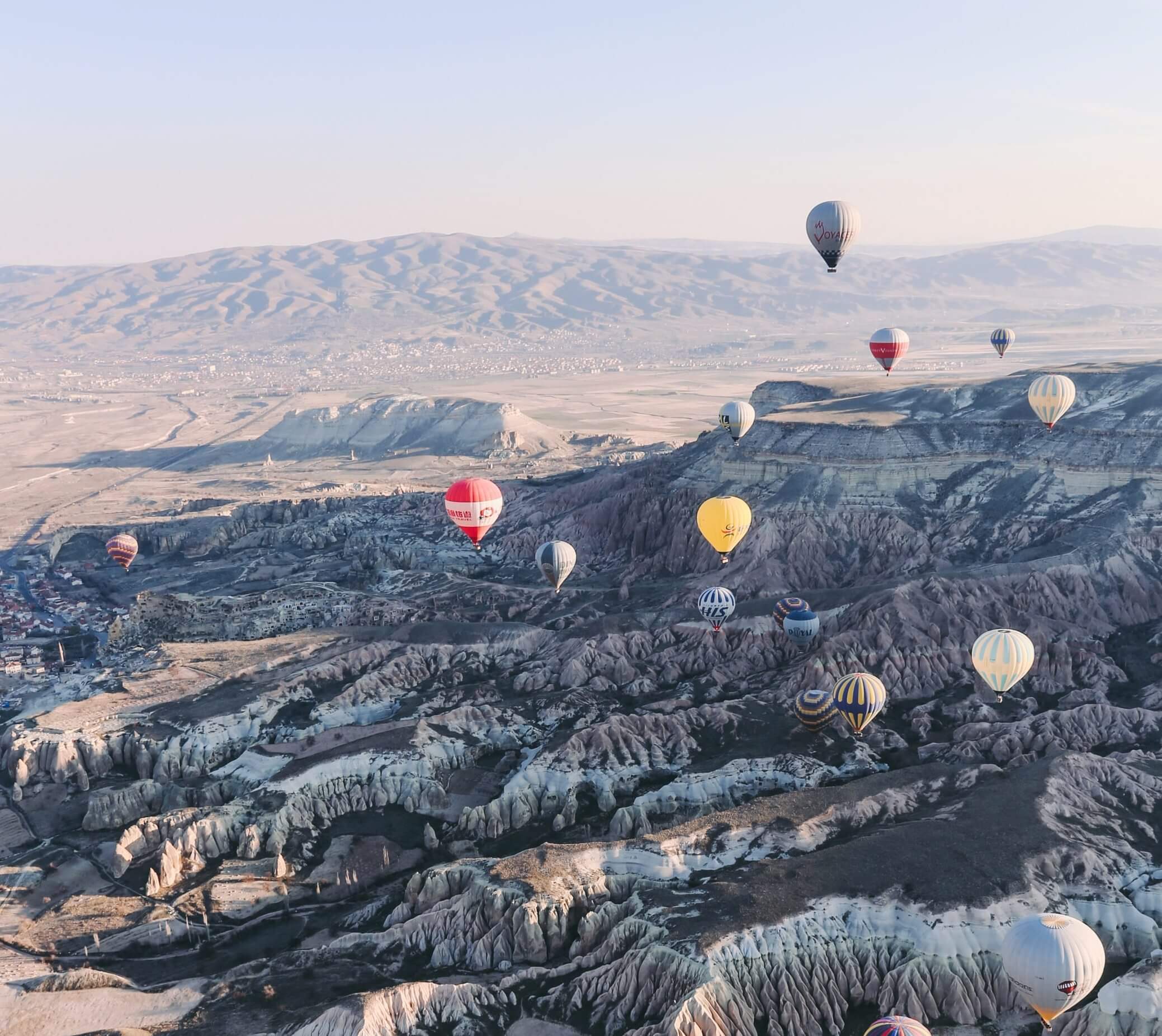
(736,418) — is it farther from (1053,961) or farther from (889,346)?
(1053,961)

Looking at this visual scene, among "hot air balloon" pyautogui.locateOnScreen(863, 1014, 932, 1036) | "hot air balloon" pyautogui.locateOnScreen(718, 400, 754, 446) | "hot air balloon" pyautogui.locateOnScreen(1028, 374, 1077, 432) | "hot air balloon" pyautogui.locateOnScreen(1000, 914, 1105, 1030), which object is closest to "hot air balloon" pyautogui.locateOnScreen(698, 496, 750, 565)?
"hot air balloon" pyautogui.locateOnScreen(718, 400, 754, 446)

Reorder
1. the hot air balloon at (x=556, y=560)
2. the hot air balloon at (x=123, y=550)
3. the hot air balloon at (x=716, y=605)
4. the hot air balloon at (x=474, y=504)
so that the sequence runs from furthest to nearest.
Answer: the hot air balloon at (x=123, y=550) < the hot air balloon at (x=556, y=560) < the hot air balloon at (x=474, y=504) < the hot air balloon at (x=716, y=605)

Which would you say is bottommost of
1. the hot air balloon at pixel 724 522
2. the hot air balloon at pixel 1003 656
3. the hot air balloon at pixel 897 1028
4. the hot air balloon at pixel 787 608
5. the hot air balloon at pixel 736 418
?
the hot air balloon at pixel 897 1028

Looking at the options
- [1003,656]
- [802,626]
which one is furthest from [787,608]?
[1003,656]

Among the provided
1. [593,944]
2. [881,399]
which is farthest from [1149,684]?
[881,399]

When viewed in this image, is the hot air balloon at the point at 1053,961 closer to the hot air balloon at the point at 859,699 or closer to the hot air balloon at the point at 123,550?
the hot air balloon at the point at 859,699

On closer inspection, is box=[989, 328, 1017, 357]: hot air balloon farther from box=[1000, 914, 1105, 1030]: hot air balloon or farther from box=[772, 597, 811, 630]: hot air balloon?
box=[1000, 914, 1105, 1030]: hot air balloon

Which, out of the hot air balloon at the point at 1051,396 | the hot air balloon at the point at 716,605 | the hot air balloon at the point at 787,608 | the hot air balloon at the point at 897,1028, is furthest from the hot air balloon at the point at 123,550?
the hot air balloon at the point at 897,1028

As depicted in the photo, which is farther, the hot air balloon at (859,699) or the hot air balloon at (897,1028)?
the hot air balloon at (859,699)
